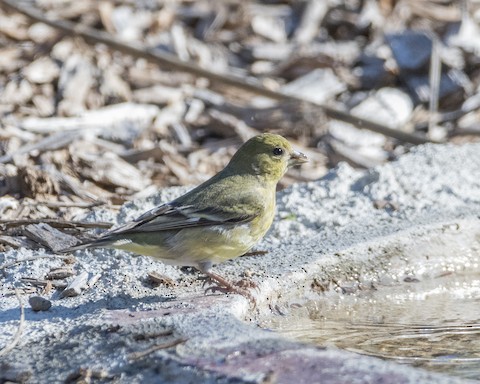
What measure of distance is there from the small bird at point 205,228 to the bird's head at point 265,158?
7.6 inches

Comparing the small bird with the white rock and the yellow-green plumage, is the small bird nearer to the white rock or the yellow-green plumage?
the yellow-green plumage

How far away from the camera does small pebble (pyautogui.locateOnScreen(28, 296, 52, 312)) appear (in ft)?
14.6

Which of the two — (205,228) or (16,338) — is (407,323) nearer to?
(205,228)

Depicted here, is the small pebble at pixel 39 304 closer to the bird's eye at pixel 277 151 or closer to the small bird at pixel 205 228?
the small bird at pixel 205 228

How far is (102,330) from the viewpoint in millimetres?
4043

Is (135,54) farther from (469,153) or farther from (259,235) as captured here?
(259,235)

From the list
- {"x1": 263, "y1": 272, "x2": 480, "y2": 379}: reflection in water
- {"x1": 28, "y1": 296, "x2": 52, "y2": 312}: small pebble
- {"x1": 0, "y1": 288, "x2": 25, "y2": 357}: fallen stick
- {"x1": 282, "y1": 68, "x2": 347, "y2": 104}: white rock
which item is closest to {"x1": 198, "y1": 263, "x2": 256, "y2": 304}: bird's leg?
{"x1": 263, "y1": 272, "x2": 480, "y2": 379}: reflection in water

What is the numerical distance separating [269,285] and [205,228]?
0.48m

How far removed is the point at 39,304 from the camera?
4445mm

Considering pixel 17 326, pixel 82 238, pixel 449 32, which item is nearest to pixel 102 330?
pixel 17 326

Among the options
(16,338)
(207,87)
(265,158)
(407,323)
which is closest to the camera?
(16,338)

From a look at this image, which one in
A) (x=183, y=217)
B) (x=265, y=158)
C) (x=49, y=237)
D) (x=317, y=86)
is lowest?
(x=49, y=237)

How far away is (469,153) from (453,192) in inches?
27.9

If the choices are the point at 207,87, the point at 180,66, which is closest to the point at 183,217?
the point at 180,66
